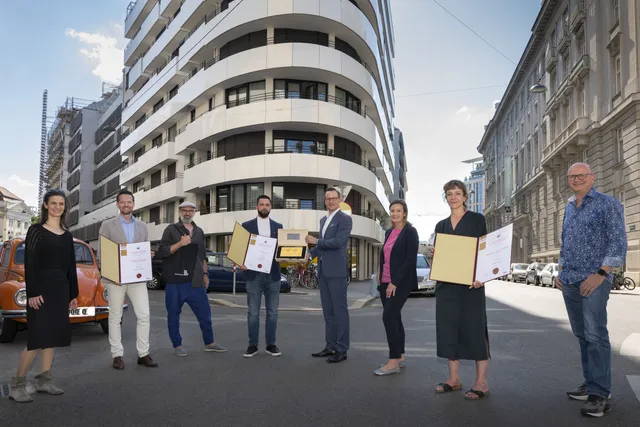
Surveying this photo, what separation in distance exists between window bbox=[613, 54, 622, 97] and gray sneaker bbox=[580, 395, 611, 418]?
32655 millimetres

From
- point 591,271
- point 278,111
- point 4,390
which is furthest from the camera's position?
point 278,111

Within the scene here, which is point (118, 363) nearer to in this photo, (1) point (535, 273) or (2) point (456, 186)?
(2) point (456, 186)

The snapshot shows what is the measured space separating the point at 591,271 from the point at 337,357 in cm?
324

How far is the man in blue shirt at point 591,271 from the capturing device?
15.7 ft

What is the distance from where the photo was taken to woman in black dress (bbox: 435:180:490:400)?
17.4 ft

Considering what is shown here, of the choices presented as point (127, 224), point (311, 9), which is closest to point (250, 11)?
point (311, 9)

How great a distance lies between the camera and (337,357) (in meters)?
7.05

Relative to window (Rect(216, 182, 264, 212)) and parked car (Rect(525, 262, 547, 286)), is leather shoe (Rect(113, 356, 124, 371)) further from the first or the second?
parked car (Rect(525, 262, 547, 286))

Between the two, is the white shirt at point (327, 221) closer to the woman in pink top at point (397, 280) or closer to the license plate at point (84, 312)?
the woman in pink top at point (397, 280)

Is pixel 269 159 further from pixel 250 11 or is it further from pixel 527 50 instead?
pixel 527 50

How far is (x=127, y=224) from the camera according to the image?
712 cm

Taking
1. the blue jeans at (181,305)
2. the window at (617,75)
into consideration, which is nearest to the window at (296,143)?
the window at (617,75)

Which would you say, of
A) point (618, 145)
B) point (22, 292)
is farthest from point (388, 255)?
point (618, 145)

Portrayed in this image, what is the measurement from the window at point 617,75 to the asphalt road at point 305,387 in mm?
28105
